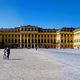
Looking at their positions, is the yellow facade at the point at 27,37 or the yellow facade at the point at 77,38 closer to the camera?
the yellow facade at the point at 77,38

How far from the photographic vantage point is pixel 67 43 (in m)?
125

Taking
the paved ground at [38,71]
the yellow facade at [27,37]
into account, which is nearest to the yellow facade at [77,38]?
the yellow facade at [27,37]

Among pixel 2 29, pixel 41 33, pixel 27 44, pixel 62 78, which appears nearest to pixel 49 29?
pixel 41 33

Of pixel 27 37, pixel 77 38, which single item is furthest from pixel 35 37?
pixel 77 38

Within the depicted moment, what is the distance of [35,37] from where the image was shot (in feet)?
415

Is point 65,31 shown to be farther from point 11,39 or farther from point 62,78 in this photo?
point 62,78

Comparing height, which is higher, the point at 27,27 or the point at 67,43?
the point at 27,27

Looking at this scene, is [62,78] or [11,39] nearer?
[62,78]

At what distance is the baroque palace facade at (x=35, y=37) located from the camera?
12419 centimetres

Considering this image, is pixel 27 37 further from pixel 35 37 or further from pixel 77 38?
pixel 77 38

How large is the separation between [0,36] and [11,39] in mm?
5665

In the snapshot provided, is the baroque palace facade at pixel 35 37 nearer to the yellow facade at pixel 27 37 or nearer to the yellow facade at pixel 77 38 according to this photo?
the yellow facade at pixel 27 37

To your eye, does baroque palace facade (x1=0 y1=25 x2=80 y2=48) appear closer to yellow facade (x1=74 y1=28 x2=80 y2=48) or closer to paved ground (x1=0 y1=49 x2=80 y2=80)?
yellow facade (x1=74 y1=28 x2=80 y2=48)

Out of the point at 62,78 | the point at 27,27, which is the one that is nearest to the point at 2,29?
the point at 27,27
